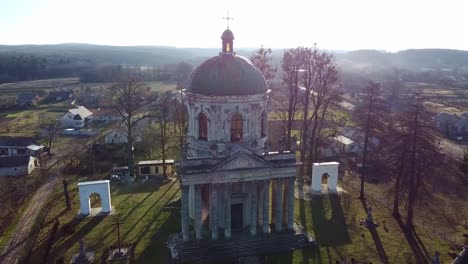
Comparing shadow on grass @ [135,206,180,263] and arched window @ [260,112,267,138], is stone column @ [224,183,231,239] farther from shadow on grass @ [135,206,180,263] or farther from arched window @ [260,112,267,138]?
arched window @ [260,112,267,138]

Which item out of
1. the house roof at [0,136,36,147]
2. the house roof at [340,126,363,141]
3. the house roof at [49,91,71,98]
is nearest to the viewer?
the house roof at [340,126,363,141]

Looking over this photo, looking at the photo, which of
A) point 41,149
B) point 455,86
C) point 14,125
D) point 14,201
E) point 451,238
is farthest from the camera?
point 455,86

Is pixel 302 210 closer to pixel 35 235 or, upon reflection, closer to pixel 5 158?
pixel 35 235

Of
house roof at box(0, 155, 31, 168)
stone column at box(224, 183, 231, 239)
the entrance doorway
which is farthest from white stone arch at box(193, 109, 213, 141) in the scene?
house roof at box(0, 155, 31, 168)

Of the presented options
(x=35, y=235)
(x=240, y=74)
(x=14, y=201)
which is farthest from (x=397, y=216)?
(x=14, y=201)

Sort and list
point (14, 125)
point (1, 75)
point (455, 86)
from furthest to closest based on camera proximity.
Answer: point (1, 75) → point (455, 86) → point (14, 125)

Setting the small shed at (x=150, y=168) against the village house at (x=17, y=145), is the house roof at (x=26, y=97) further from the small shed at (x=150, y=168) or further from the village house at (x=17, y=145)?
the small shed at (x=150, y=168)

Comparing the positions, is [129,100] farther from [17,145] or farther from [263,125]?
[17,145]
